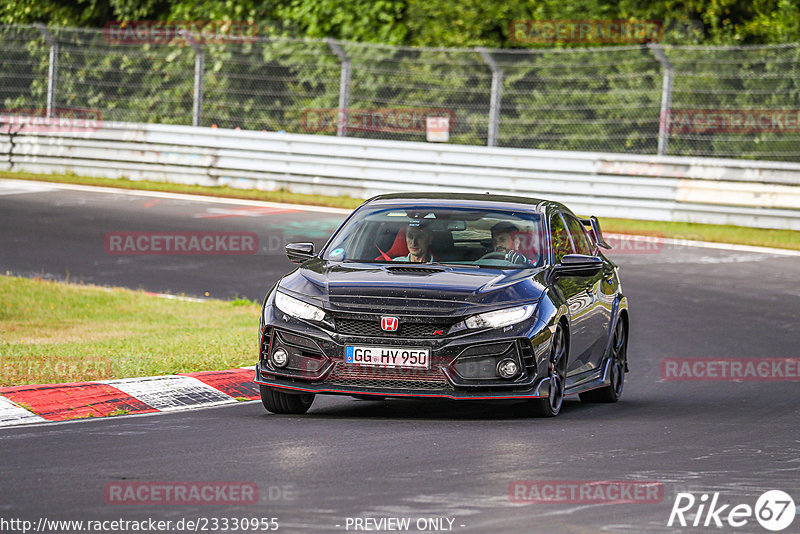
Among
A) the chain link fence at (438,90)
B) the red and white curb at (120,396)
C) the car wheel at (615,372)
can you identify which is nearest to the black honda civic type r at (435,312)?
the car wheel at (615,372)

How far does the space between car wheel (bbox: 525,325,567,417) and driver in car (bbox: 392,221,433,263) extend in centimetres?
111

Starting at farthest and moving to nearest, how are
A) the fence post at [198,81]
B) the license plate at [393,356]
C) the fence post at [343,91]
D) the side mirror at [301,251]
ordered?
the fence post at [198,81] < the fence post at [343,91] < the side mirror at [301,251] < the license plate at [393,356]

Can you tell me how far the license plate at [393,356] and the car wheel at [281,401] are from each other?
0.80 metres

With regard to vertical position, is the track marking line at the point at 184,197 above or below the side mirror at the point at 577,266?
below

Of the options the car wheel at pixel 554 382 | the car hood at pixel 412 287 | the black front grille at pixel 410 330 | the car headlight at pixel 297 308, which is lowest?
the car wheel at pixel 554 382

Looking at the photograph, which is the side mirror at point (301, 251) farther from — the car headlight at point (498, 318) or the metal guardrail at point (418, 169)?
the metal guardrail at point (418, 169)

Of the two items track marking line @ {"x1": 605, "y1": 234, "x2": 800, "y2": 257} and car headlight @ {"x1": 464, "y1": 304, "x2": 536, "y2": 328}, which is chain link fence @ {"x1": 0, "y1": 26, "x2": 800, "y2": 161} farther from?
car headlight @ {"x1": 464, "y1": 304, "x2": 536, "y2": 328}

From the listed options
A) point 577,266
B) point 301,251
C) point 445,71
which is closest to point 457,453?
point 577,266

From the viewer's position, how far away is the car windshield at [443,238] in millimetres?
9875

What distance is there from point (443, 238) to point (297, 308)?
139cm

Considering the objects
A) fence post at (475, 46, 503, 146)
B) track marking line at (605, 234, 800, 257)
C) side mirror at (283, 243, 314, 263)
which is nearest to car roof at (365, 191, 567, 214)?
side mirror at (283, 243, 314, 263)

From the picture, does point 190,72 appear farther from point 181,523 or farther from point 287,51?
point 181,523

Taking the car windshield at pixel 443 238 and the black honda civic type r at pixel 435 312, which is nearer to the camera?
the black honda civic type r at pixel 435 312

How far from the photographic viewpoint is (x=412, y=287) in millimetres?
8984
